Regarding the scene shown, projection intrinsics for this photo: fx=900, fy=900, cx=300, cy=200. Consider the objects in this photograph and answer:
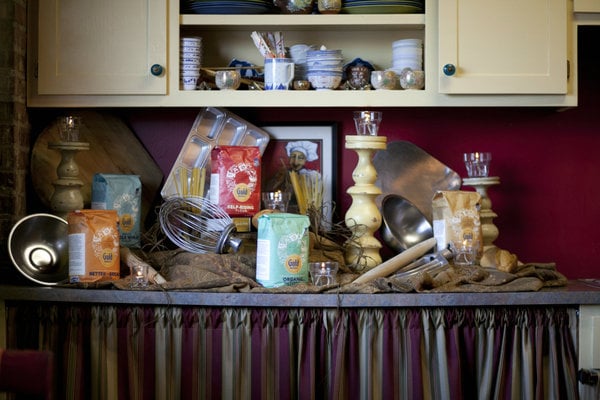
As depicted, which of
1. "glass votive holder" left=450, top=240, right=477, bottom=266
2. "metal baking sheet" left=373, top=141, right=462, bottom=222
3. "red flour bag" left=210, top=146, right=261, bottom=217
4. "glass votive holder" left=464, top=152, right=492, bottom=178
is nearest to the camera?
"glass votive holder" left=450, top=240, right=477, bottom=266

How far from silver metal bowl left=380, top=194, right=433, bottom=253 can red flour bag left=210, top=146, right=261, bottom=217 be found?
43 cm

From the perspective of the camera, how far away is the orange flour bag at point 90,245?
2.50 meters

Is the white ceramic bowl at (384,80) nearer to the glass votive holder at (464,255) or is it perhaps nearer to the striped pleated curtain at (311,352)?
the glass votive holder at (464,255)

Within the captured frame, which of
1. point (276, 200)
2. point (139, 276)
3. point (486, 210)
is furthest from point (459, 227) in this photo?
point (139, 276)

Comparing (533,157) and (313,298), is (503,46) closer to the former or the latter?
(533,157)

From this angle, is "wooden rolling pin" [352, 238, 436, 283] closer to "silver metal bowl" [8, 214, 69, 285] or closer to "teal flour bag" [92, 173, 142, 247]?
"teal flour bag" [92, 173, 142, 247]

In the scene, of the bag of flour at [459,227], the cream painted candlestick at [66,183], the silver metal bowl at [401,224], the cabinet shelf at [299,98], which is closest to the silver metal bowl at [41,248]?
the cream painted candlestick at [66,183]

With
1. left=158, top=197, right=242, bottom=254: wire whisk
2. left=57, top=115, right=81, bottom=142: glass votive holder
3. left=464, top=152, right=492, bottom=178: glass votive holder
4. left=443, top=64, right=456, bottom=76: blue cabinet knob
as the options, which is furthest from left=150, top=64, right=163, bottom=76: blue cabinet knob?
left=464, top=152, right=492, bottom=178: glass votive holder

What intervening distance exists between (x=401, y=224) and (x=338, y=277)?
1.31 feet

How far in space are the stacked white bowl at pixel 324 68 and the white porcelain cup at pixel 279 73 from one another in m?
0.07

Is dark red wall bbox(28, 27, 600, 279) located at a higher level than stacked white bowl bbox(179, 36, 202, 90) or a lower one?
lower

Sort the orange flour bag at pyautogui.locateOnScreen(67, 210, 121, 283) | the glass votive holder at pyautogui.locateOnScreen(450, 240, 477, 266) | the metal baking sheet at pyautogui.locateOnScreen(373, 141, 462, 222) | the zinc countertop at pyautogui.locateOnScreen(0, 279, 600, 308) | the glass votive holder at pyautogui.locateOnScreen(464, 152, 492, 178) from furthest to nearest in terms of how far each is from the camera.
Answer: the metal baking sheet at pyautogui.locateOnScreen(373, 141, 462, 222)
the glass votive holder at pyautogui.locateOnScreen(464, 152, 492, 178)
the glass votive holder at pyautogui.locateOnScreen(450, 240, 477, 266)
the orange flour bag at pyautogui.locateOnScreen(67, 210, 121, 283)
the zinc countertop at pyautogui.locateOnScreen(0, 279, 600, 308)

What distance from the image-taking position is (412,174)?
10.0ft

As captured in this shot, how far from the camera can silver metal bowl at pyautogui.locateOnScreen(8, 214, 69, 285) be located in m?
2.55
